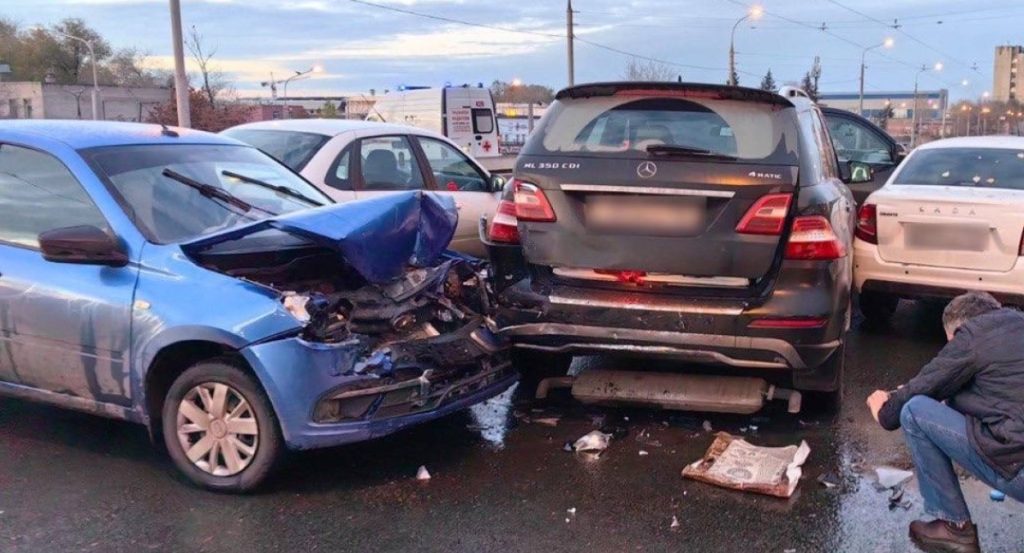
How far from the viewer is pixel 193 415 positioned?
4.21 metres

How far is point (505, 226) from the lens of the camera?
4.93 metres

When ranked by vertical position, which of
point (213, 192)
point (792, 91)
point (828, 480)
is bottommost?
point (828, 480)

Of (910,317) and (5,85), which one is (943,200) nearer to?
(910,317)

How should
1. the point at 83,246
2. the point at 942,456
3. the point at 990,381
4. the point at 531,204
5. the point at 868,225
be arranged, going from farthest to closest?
the point at 868,225
the point at 531,204
the point at 83,246
the point at 942,456
the point at 990,381

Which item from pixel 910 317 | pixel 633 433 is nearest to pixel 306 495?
pixel 633 433

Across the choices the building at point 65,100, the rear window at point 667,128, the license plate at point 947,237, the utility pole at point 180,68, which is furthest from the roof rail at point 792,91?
the building at point 65,100

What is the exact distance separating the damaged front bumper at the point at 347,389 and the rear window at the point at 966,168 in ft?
16.2

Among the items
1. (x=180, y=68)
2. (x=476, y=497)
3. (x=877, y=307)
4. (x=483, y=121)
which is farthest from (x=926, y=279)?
(x=483, y=121)

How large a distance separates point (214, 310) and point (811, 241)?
9.16ft

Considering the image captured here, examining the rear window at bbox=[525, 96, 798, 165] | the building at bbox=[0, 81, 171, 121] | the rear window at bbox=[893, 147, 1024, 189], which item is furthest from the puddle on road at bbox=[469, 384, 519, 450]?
the building at bbox=[0, 81, 171, 121]

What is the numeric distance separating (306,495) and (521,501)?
99 centimetres

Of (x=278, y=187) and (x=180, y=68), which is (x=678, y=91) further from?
(x=180, y=68)

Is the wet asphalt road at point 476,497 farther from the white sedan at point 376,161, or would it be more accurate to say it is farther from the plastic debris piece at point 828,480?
the white sedan at point 376,161

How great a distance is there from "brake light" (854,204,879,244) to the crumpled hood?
3.64 meters
